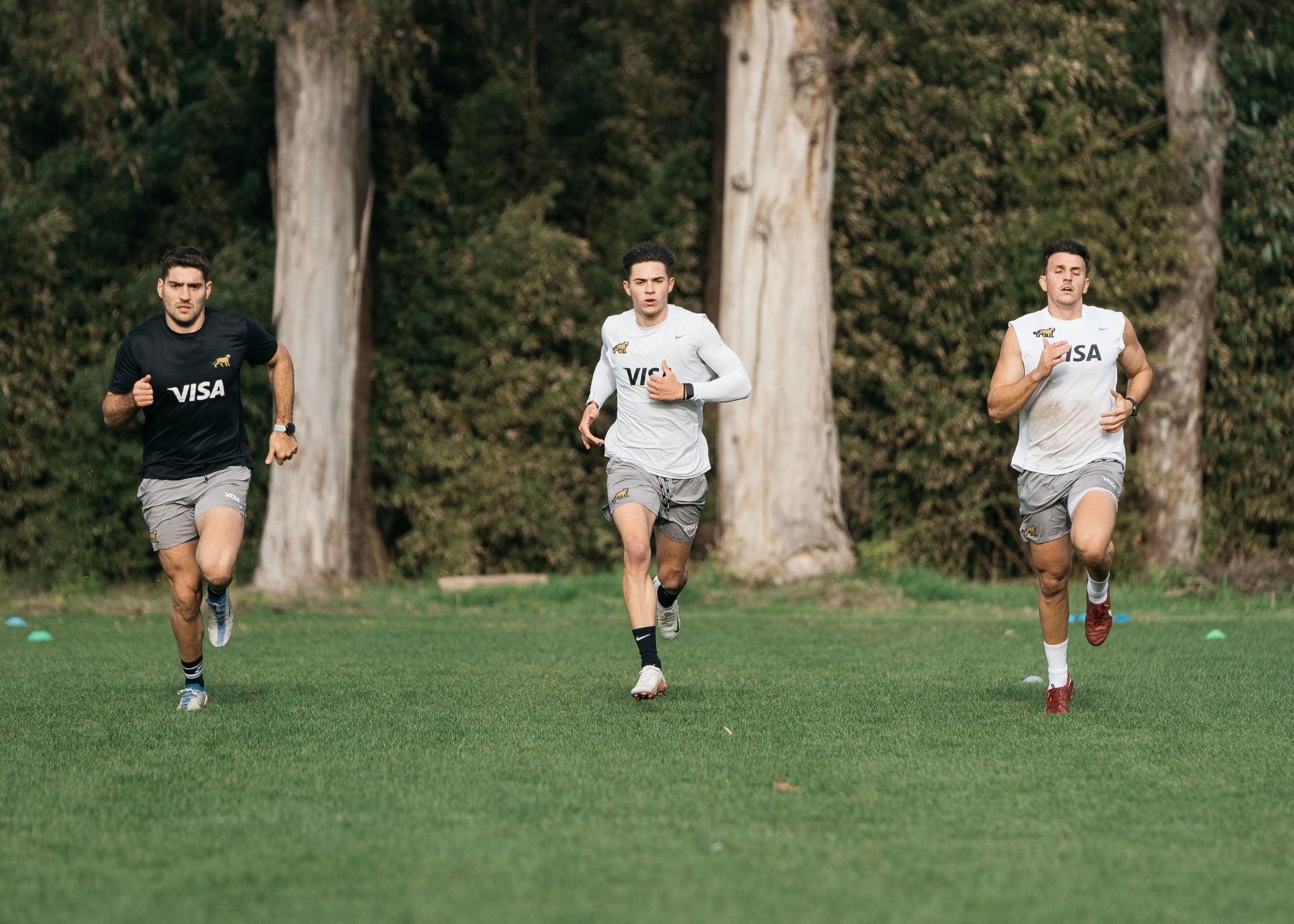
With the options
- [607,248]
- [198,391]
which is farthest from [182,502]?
[607,248]

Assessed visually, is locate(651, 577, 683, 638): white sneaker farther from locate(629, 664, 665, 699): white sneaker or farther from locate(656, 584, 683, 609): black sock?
locate(629, 664, 665, 699): white sneaker

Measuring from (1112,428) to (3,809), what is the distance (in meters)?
4.83

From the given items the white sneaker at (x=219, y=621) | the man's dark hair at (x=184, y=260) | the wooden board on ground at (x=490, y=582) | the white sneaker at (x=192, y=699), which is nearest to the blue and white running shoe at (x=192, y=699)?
the white sneaker at (x=192, y=699)

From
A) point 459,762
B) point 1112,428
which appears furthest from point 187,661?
point 1112,428

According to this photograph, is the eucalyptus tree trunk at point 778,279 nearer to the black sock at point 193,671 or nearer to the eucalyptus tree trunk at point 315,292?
the eucalyptus tree trunk at point 315,292

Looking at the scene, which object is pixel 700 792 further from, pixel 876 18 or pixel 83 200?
pixel 83 200

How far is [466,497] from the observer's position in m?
16.9

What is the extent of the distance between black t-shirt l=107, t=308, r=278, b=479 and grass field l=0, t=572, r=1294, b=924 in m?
1.23

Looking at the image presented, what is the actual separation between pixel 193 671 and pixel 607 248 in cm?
1096

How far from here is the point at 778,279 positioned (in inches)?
564

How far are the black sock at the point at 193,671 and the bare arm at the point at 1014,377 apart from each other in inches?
154

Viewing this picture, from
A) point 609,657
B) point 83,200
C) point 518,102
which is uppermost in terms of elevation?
point 518,102

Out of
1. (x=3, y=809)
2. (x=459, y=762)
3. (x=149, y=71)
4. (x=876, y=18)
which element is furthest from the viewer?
(x=876, y=18)

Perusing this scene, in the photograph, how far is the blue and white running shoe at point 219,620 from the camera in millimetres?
7602
